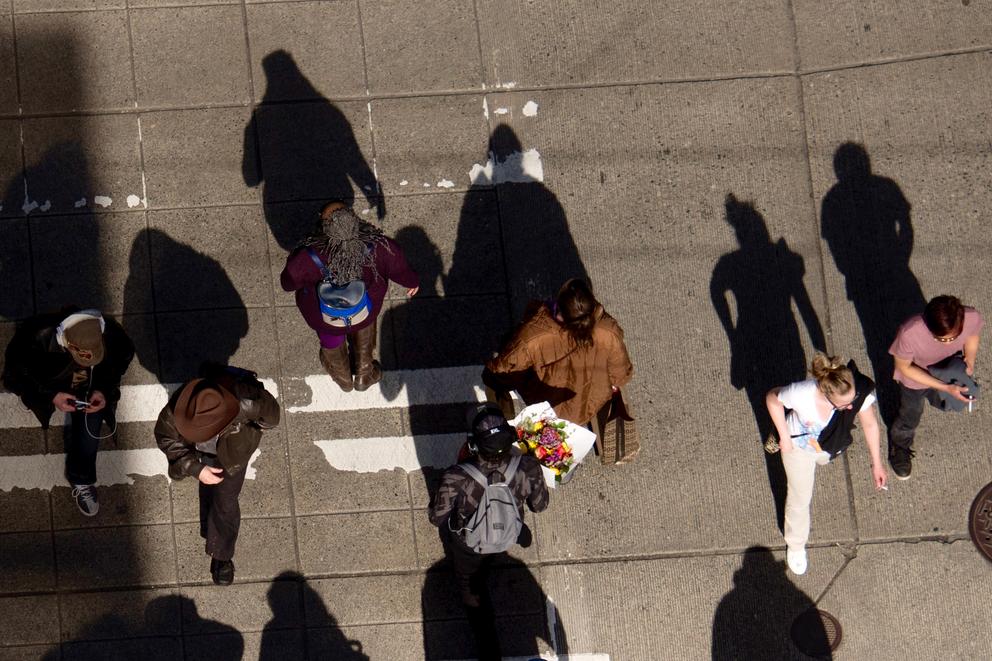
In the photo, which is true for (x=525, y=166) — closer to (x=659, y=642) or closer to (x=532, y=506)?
(x=532, y=506)

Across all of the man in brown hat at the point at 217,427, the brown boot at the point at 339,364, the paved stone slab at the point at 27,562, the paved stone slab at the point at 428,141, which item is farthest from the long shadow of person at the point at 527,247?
the paved stone slab at the point at 27,562

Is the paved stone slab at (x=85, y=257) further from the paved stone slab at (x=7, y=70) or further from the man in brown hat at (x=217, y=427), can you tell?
the man in brown hat at (x=217, y=427)

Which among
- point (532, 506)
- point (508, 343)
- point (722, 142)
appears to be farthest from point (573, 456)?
point (722, 142)

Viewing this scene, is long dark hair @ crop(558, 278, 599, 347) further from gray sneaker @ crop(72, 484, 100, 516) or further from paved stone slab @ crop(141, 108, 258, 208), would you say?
gray sneaker @ crop(72, 484, 100, 516)

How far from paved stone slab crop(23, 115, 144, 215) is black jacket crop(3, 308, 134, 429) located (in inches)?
57.7

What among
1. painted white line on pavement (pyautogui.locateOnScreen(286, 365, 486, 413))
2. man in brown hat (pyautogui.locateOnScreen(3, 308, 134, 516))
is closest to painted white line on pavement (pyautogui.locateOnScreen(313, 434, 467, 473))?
painted white line on pavement (pyautogui.locateOnScreen(286, 365, 486, 413))

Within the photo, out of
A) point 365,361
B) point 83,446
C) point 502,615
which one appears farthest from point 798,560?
point 83,446

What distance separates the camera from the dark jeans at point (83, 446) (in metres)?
5.54

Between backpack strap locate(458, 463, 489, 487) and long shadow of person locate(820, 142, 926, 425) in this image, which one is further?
long shadow of person locate(820, 142, 926, 425)

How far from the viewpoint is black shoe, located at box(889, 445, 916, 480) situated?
237 inches

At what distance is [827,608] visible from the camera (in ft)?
19.8

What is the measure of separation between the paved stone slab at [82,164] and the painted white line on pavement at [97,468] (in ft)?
6.13

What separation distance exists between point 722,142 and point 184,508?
4.98 meters

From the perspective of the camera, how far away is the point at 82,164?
6.17 metres
